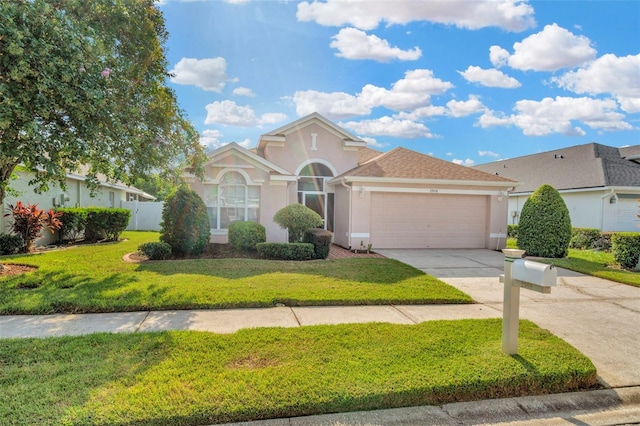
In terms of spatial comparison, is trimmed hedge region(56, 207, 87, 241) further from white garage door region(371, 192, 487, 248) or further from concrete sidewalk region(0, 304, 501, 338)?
white garage door region(371, 192, 487, 248)

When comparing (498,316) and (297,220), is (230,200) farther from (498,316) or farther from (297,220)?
(498,316)

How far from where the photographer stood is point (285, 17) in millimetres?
9367

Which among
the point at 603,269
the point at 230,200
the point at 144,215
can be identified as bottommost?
the point at 603,269

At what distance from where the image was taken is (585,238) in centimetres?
1636

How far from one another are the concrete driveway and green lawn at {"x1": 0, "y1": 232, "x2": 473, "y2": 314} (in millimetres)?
1036

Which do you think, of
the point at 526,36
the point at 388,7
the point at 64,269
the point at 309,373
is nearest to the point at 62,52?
the point at 64,269

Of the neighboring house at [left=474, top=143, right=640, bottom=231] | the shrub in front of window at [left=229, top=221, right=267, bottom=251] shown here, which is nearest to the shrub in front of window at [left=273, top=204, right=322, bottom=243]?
the shrub in front of window at [left=229, top=221, right=267, bottom=251]

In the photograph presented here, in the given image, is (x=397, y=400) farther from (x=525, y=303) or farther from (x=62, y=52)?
(x=62, y=52)

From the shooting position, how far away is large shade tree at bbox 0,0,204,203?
569cm

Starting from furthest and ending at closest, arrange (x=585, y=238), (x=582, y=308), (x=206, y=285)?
(x=585, y=238) → (x=206, y=285) → (x=582, y=308)

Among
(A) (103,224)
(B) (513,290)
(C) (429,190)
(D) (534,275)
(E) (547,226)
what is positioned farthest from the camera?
(A) (103,224)

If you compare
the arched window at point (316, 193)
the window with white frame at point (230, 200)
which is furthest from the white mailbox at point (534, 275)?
the arched window at point (316, 193)

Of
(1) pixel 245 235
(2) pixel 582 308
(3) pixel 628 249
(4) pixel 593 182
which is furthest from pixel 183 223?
(4) pixel 593 182

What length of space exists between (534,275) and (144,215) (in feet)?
79.6
